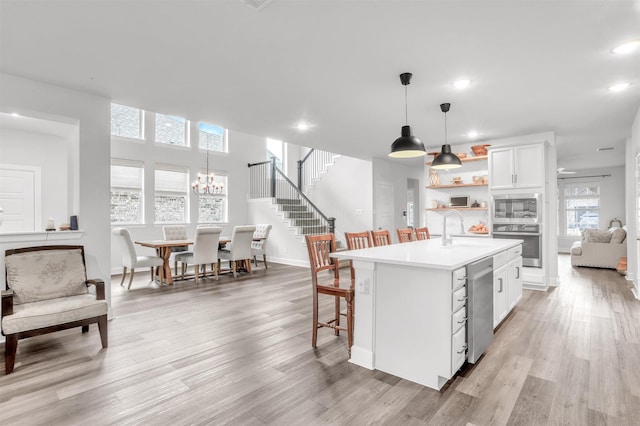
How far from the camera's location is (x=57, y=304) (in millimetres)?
2898

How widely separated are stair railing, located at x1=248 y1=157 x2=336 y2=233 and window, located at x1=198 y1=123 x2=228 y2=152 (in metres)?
1.00

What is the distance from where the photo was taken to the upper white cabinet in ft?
17.1

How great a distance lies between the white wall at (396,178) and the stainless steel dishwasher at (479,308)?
5395mm

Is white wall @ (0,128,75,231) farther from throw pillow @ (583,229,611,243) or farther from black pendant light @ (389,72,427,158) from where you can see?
throw pillow @ (583,229,611,243)

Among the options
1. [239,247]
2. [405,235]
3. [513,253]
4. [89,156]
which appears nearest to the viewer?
[89,156]

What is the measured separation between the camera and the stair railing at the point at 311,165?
376 inches

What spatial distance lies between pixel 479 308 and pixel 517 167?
3.72 metres

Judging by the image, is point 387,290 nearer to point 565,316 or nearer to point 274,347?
point 274,347

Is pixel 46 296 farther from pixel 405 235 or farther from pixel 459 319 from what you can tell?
pixel 405 235

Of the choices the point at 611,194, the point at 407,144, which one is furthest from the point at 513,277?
the point at 611,194

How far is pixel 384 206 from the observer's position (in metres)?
8.54

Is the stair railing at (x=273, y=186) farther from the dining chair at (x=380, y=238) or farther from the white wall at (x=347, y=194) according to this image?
the dining chair at (x=380, y=238)

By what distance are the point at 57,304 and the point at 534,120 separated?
610 centimetres

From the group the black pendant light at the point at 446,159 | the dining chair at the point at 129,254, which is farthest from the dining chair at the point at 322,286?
the dining chair at the point at 129,254
